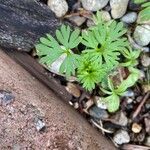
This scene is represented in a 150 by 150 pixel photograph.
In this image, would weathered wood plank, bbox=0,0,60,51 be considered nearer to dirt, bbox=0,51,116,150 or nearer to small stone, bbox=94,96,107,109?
dirt, bbox=0,51,116,150

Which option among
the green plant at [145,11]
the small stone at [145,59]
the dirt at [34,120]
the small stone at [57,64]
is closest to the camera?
the dirt at [34,120]

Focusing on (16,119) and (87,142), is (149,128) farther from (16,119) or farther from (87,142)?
(16,119)

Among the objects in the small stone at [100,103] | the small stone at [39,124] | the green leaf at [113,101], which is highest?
the small stone at [39,124]

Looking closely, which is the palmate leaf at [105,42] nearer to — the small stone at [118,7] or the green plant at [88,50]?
the green plant at [88,50]

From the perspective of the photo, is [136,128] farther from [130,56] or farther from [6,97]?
[6,97]

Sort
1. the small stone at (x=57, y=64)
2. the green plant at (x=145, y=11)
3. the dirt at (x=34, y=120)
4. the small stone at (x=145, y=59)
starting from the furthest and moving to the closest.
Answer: the small stone at (x=145, y=59) → the small stone at (x=57, y=64) → the green plant at (x=145, y=11) → the dirt at (x=34, y=120)

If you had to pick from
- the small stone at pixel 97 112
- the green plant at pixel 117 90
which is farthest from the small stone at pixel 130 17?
the small stone at pixel 97 112

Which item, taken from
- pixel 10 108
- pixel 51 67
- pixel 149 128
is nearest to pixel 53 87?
pixel 51 67

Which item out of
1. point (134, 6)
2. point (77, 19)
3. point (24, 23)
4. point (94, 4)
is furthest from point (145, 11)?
point (24, 23)
